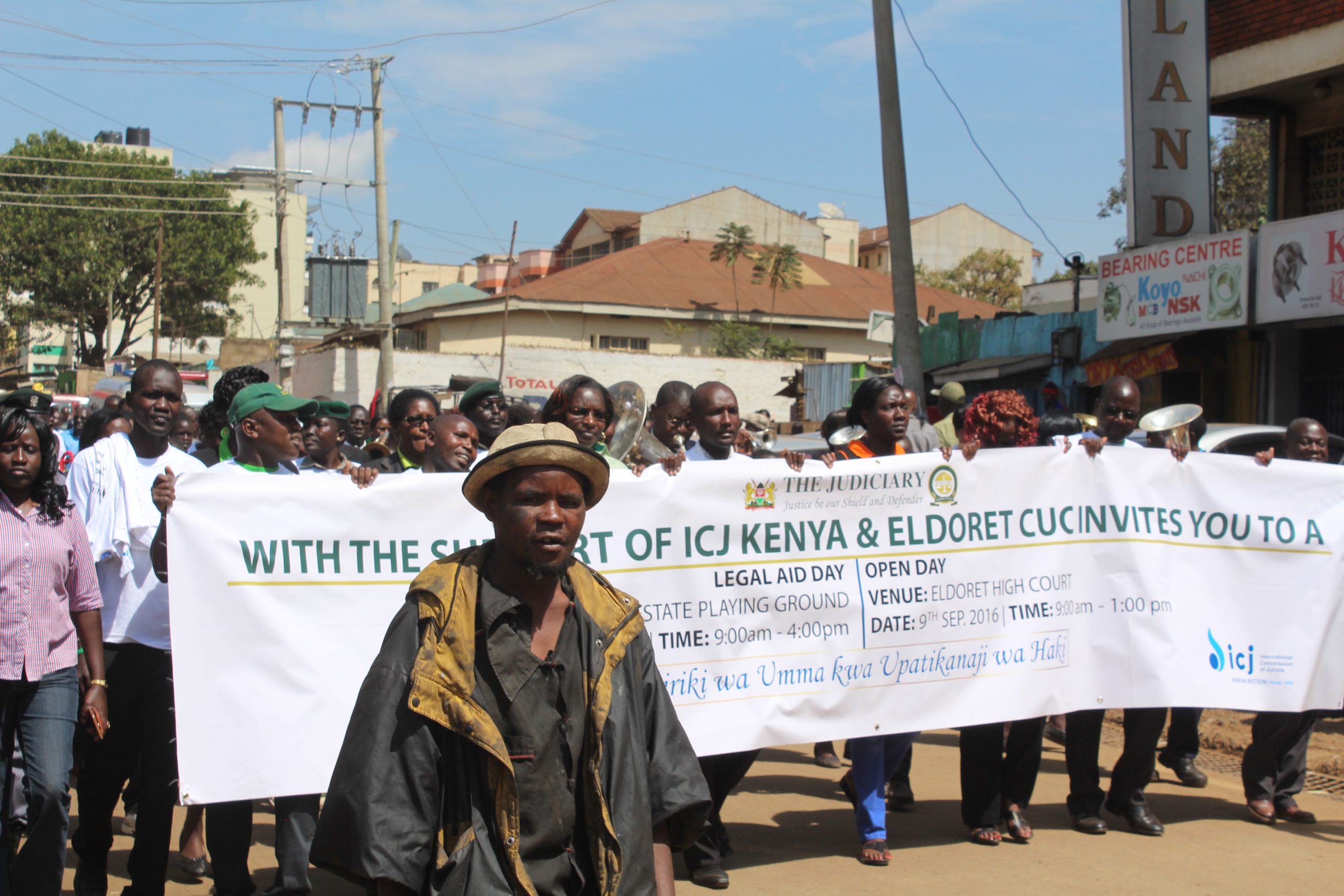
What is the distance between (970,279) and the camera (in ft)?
189

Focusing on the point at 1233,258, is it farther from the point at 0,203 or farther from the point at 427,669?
the point at 0,203

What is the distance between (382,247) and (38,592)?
24.5 metres

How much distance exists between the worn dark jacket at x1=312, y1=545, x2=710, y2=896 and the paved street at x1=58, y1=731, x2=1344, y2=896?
2.82 metres

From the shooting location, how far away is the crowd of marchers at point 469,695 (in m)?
2.37

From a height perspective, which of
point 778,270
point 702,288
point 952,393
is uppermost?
point 778,270

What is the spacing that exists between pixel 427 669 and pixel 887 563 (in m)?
3.38

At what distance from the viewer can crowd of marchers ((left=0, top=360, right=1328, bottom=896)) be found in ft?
7.77

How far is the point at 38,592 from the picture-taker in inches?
162

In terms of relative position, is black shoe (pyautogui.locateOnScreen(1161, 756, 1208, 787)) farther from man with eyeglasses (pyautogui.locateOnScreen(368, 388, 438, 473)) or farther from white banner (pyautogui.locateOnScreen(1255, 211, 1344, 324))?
white banner (pyautogui.locateOnScreen(1255, 211, 1344, 324))

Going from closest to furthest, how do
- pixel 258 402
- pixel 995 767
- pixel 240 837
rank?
pixel 240 837 → pixel 258 402 → pixel 995 767

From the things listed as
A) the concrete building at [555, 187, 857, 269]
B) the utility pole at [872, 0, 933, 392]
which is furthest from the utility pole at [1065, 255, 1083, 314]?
the concrete building at [555, 187, 857, 269]

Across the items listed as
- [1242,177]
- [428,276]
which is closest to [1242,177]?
[1242,177]

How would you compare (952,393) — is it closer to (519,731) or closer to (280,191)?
(519,731)

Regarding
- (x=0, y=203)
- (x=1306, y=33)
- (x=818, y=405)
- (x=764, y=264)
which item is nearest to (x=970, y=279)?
(x=764, y=264)
